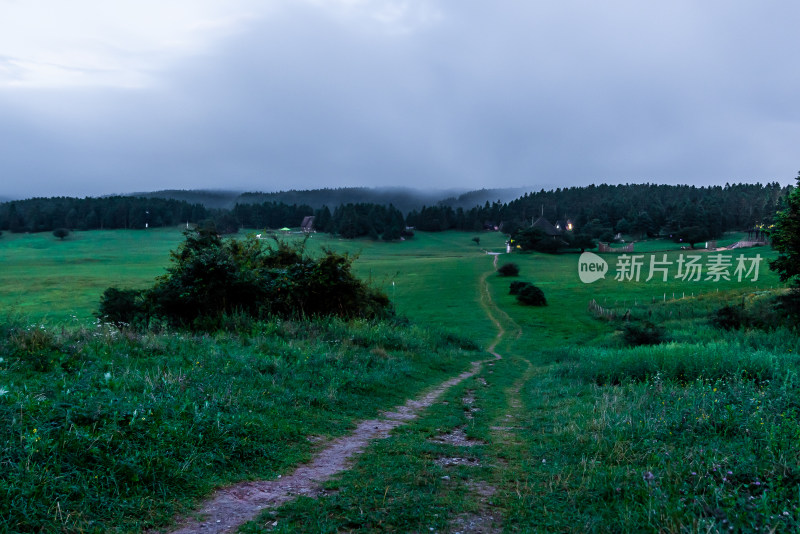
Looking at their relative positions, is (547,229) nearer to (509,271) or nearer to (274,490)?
(509,271)

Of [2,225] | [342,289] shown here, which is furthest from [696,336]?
[2,225]

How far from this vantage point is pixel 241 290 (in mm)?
19922

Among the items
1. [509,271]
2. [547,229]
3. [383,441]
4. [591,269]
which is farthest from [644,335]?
[547,229]

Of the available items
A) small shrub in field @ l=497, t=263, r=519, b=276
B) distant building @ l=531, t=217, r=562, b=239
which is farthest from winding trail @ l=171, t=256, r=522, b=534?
distant building @ l=531, t=217, r=562, b=239

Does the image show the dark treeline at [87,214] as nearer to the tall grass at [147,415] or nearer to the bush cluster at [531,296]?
the bush cluster at [531,296]

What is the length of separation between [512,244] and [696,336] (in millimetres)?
85016

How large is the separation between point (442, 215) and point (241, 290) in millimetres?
156482

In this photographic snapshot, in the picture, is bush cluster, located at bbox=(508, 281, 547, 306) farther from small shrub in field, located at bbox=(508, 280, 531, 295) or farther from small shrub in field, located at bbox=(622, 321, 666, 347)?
small shrub in field, located at bbox=(622, 321, 666, 347)

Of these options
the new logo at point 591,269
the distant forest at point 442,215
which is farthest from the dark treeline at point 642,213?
the new logo at point 591,269

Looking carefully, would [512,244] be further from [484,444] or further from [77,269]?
[484,444]

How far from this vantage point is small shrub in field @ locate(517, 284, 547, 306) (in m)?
50.2

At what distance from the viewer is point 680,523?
150 inches

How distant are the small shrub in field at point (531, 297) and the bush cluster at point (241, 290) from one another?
2564 centimetres

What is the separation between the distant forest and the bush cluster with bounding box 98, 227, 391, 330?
97432 millimetres
